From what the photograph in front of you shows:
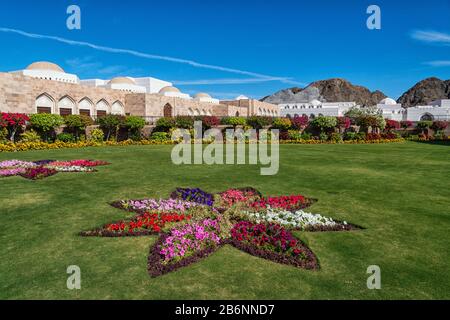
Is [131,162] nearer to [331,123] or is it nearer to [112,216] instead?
[112,216]

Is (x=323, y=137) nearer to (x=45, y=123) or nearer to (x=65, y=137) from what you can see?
(x=65, y=137)

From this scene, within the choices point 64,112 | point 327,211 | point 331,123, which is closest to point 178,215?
point 327,211

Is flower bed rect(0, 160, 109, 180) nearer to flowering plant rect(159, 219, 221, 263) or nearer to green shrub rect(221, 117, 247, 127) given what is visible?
flowering plant rect(159, 219, 221, 263)

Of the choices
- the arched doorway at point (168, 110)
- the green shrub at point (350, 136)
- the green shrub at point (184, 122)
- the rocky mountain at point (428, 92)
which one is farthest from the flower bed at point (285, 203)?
the rocky mountain at point (428, 92)

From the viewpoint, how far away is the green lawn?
4.42m

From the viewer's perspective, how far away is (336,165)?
15.1 meters

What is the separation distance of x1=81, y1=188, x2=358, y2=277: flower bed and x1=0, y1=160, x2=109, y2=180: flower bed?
5.64 metres

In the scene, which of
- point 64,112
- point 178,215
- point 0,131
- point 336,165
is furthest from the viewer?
point 64,112

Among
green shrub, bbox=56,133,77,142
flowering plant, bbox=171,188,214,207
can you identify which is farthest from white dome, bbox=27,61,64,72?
flowering plant, bbox=171,188,214,207

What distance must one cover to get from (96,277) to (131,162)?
1175 centimetres

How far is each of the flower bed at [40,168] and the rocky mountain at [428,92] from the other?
8154 inches

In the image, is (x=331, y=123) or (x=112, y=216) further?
(x=331, y=123)

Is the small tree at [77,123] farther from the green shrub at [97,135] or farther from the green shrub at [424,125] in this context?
the green shrub at [424,125]

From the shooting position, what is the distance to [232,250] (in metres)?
5.74
